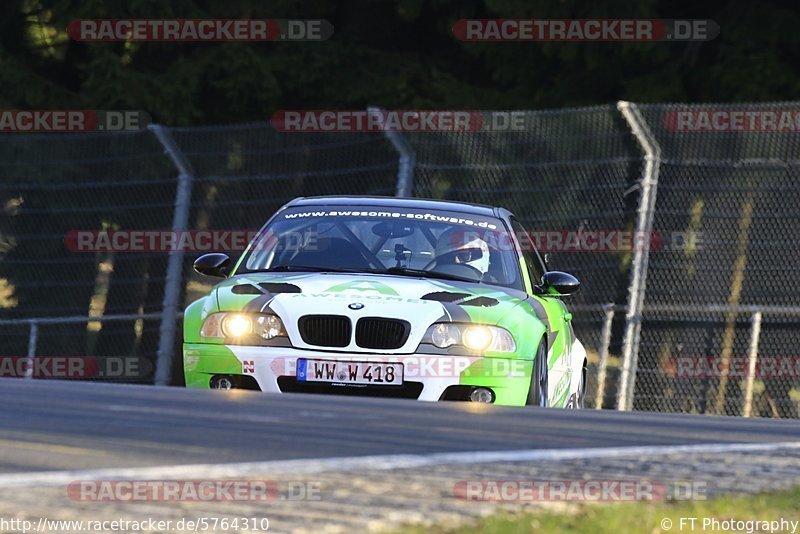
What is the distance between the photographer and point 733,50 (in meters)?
22.0

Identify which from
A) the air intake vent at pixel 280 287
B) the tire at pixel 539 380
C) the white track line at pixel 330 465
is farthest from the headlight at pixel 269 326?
the white track line at pixel 330 465

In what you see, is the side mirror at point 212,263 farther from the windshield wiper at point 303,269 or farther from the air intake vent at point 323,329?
the air intake vent at point 323,329

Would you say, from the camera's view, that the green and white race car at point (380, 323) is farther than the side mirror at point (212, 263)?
No

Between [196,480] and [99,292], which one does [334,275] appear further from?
[99,292]

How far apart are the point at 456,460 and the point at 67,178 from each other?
1518cm

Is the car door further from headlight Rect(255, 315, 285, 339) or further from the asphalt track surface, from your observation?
the asphalt track surface

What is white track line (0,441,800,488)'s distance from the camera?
5.29 metres

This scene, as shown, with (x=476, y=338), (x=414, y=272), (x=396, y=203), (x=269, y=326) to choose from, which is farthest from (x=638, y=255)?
(x=269, y=326)

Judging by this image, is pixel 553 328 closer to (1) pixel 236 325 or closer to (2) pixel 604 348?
(1) pixel 236 325

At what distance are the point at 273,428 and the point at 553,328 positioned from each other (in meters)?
3.89

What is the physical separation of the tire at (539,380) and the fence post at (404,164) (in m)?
5.06

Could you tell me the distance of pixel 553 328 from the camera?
1024cm

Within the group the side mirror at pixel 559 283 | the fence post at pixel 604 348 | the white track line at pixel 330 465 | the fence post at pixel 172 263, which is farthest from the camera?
the fence post at pixel 172 263

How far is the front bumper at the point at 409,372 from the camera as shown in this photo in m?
8.98
